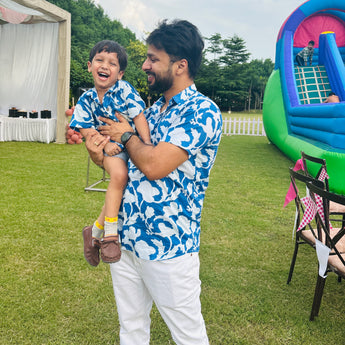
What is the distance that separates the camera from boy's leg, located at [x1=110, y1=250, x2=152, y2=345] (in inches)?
60.7

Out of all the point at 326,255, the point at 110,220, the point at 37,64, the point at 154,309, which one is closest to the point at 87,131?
the point at 110,220

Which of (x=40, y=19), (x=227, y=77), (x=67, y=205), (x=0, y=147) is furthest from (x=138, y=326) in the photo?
(x=227, y=77)

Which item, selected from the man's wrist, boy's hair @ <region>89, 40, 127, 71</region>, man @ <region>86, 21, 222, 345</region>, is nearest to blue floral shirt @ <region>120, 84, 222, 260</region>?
man @ <region>86, 21, 222, 345</region>

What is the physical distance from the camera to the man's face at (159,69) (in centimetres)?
134

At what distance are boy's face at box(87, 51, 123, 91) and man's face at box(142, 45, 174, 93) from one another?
495 mm

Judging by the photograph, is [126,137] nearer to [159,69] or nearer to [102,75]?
[159,69]

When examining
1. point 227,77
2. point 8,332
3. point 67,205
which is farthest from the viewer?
point 227,77

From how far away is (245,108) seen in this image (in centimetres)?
5750

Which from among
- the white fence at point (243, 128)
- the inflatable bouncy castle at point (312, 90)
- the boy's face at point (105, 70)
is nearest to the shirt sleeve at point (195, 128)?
the boy's face at point (105, 70)

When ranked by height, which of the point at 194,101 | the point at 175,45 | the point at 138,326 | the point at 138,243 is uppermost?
the point at 175,45

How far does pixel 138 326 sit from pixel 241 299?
4.28ft

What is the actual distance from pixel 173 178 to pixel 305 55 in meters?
10.4

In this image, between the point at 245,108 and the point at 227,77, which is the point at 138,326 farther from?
the point at 245,108

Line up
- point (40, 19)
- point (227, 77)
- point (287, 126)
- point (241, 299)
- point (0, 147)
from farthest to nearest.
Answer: point (227, 77)
point (40, 19)
point (0, 147)
point (287, 126)
point (241, 299)
